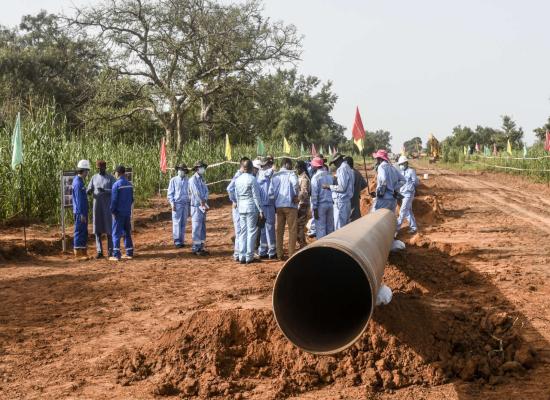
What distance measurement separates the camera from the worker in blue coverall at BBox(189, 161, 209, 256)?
11.7 m

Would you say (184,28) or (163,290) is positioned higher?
(184,28)

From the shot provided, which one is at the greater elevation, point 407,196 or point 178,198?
point 178,198

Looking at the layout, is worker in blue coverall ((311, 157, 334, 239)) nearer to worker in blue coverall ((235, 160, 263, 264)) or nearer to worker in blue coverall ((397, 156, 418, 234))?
worker in blue coverall ((235, 160, 263, 264))

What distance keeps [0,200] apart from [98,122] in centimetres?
1656

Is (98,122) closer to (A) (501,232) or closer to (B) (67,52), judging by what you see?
(B) (67,52)

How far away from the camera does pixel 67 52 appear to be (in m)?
42.2

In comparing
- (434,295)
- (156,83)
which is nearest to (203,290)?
(434,295)

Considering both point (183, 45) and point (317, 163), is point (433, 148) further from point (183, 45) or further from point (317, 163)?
point (317, 163)

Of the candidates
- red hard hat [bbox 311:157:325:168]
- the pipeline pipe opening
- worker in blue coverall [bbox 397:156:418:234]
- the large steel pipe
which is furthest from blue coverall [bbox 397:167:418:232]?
the pipeline pipe opening

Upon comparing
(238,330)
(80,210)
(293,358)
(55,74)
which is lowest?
(293,358)

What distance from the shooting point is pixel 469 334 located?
19.7ft

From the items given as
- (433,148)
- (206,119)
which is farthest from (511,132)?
(206,119)

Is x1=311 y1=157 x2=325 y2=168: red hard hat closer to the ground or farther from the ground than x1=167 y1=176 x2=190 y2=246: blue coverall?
farther from the ground

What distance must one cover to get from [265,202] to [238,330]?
5.16 meters
